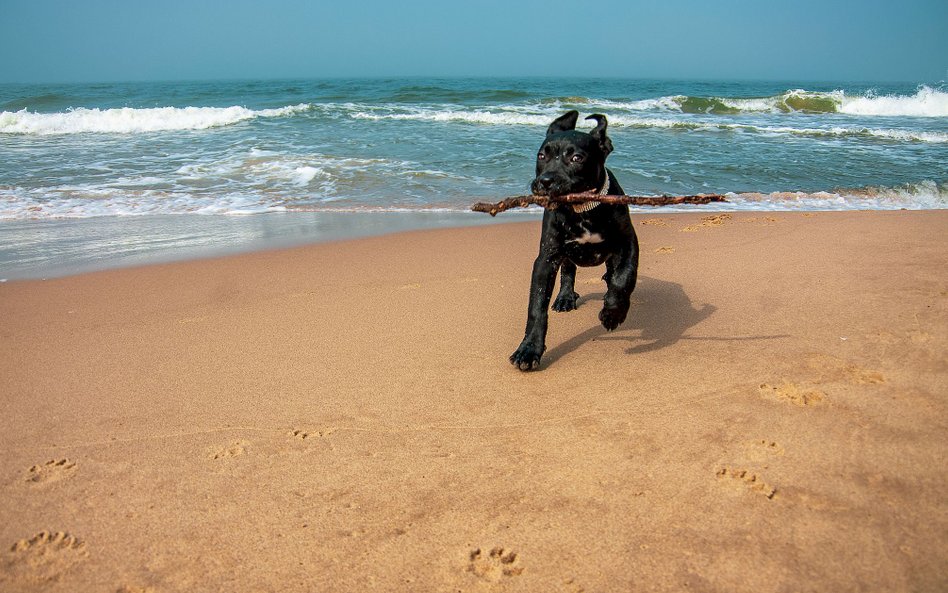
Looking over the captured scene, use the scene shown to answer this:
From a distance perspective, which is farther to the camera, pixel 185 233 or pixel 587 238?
pixel 185 233

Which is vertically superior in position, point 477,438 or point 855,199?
point 855,199

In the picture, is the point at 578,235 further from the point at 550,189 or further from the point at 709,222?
the point at 709,222

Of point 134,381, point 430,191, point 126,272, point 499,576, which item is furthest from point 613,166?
point 499,576

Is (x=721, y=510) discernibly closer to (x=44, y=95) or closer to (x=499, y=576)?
(x=499, y=576)

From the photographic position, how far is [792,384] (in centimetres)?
338

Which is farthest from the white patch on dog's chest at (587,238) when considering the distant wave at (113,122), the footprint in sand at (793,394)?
the distant wave at (113,122)

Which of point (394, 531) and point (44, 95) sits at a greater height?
point (44, 95)

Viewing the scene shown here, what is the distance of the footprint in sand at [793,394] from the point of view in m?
3.18

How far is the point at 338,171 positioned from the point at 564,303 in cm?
804

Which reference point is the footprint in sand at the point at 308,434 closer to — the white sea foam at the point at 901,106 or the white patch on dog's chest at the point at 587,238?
the white patch on dog's chest at the point at 587,238

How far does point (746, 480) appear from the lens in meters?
2.56

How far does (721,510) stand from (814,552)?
332 millimetres

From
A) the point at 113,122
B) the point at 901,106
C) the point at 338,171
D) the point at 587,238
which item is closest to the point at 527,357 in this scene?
the point at 587,238

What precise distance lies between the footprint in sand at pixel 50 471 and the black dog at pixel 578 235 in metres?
2.30
